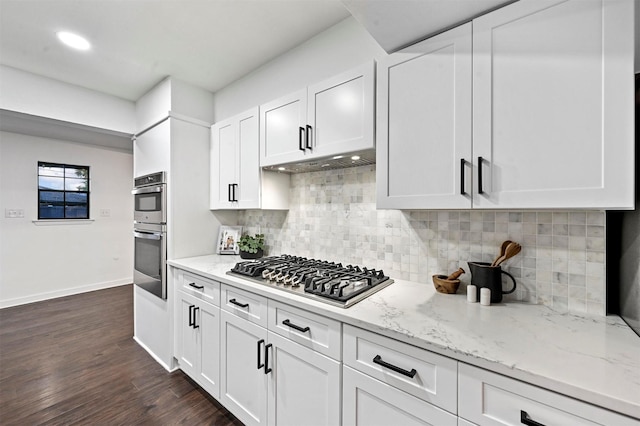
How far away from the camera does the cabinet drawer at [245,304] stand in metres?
1.56

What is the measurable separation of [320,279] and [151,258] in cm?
197

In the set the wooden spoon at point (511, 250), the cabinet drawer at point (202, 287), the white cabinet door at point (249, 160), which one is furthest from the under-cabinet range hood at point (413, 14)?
the cabinet drawer at point (202, 287)

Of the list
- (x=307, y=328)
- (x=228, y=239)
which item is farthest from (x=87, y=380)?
Answer: (x=307, y=328)

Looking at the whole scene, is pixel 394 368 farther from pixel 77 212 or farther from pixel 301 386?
pixel 77 212

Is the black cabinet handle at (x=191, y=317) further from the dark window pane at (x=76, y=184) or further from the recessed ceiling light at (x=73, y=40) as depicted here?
the dark window pane at (x=76, y=184)

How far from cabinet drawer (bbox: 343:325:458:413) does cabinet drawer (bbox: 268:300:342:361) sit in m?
0.06

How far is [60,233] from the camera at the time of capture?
436 cm

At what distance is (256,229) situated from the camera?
8.87 ft

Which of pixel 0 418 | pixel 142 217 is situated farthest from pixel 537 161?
pixel 0 418

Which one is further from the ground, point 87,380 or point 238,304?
point 238,304

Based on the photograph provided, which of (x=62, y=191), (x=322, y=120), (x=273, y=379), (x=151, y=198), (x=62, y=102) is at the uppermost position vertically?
(x=62, y=102)

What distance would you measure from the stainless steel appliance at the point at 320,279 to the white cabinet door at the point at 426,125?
444mm

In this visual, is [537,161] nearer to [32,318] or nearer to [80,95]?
[80,95]

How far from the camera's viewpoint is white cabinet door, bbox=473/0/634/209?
0.89m
